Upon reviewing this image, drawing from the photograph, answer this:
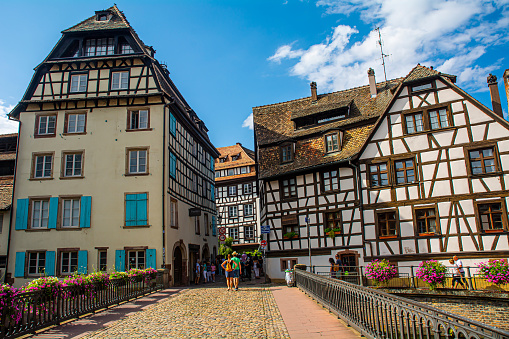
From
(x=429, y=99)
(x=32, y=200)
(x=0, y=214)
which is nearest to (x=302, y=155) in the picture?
(x=429, y=99)

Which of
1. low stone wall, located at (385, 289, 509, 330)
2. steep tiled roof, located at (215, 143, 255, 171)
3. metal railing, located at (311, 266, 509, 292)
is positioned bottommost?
low stone wall, located at (385, 289, 509, 330)

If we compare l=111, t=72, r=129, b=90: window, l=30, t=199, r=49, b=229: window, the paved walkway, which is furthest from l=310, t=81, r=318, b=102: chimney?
l=30, t=199, r=49, b=229: window

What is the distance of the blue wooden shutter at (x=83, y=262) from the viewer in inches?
943

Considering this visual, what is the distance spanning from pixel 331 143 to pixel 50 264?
60.5 feet

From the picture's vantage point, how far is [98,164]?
84.0 feet

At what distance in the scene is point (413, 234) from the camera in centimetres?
2189

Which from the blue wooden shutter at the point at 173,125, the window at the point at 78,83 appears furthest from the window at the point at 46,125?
the blue wooden shutter at the point at 173,125

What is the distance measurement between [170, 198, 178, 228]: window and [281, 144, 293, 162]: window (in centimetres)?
783

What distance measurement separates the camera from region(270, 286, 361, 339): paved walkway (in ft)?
28.7

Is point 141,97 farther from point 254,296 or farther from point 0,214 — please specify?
point 254,296

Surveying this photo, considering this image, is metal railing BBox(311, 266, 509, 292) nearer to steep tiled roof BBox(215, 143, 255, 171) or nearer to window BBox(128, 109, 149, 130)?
window BBox(128, 109, 149, 130)

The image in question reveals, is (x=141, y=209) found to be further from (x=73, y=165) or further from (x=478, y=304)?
(x=478, y=304)

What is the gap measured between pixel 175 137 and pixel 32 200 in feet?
31.3

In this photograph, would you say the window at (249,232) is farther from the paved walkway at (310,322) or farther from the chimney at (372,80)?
the paved walkway at (310,322)
